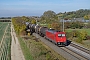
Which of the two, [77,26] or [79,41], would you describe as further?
[77,26]

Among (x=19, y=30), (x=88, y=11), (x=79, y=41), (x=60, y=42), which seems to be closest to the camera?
(x=60, y=42)

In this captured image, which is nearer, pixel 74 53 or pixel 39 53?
pixel 39 53

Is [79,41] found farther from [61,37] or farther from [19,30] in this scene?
[19,30]

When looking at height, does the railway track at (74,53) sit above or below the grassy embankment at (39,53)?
below

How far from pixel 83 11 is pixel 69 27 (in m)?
93.4

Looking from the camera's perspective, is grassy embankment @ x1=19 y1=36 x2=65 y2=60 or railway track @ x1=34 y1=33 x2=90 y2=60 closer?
grassy embankment @ x1=19 y1=36 x2=65 y2=60

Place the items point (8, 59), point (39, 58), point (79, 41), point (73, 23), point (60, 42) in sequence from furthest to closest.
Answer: point (73, 23)
point (79, 41)
point (60, 42)
point (8, 59)
point (39, 58)

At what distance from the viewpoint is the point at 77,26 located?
79438mm

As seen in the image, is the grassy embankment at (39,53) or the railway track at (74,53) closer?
the grassy embankment at (39,53)

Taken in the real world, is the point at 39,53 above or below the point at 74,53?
above

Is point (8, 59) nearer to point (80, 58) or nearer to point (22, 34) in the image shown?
point (80, 58)

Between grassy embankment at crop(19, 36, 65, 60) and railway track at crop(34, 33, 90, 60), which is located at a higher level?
grassy embankment at crop(19, 36, 65, 60)

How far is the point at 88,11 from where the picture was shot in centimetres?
16725

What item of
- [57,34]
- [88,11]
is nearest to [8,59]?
[57,34]
